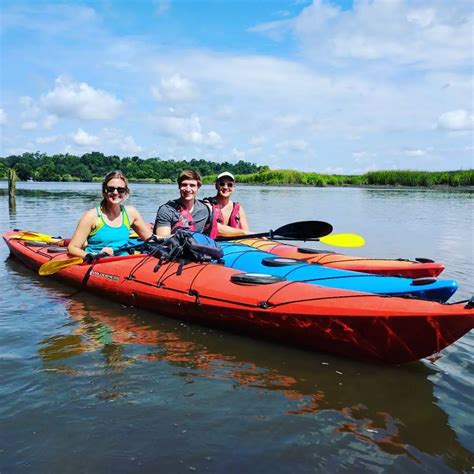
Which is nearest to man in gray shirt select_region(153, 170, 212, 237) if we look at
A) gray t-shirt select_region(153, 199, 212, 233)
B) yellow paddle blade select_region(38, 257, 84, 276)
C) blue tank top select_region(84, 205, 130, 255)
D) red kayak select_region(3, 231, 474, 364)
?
gray t-shirt select_region(153, 199, 212, 233)

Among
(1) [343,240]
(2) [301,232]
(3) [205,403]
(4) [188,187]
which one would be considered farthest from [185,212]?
(3) [205,403]

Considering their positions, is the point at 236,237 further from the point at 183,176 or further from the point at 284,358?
the point at 284,358

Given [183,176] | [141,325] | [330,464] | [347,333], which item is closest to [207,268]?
[141,325]

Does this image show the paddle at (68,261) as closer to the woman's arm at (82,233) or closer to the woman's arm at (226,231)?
the woman's arm at (82,233)

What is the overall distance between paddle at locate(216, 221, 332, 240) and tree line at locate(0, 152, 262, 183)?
56512 millimetres

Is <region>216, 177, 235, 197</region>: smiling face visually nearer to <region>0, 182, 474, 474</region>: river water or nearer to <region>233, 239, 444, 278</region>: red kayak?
<region>233, 239, 444, 278</region>: red kayak

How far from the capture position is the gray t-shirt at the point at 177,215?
17.7 ft

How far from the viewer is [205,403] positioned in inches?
120

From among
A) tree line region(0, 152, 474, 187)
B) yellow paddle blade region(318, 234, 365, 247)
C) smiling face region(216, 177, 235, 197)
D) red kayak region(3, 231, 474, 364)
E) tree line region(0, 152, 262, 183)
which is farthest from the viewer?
tree line region(0, 152, 262, 183)

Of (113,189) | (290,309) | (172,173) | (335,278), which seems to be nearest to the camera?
(290,309)

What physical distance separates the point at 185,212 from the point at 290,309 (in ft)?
7.21

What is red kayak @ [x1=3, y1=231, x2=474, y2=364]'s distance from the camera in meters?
3.27

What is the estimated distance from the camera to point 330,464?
8.05ft

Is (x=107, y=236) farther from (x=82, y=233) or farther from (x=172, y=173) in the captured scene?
(x=172, y=173)
